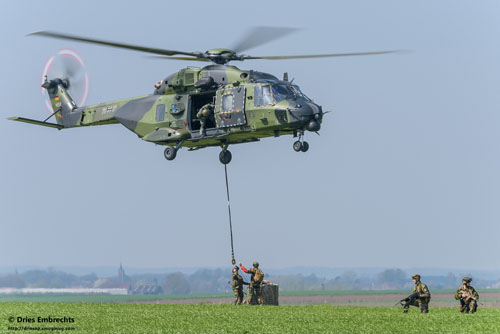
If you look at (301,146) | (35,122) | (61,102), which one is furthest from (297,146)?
(61,102)

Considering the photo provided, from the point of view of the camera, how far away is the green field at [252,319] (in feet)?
91.1

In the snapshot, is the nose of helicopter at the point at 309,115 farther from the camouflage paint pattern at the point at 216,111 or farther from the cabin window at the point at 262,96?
the cabin window at the point at 262,96

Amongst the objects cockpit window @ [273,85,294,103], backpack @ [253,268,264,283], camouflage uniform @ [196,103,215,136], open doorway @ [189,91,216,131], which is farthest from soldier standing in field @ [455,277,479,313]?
open doorway @ [189,91,216,131]

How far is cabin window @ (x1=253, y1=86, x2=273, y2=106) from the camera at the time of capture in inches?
1503

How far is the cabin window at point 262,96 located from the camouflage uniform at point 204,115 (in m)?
2.33

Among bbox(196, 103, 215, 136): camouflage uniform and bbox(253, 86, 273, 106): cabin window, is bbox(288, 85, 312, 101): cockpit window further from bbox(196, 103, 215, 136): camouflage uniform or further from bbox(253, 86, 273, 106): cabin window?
bbox(196, 103, 215, 136): camouflage uniform

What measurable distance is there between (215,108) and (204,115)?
593 mm

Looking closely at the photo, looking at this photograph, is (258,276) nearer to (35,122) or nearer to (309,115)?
(309,115)

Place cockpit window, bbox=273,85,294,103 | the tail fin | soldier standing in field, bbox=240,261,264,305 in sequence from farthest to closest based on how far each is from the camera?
the tail fin < cockpit window, bbox=273,85,294,103 < soldier standing in field, bbox=240,261,264,305

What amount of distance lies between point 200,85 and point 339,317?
13.5 metres

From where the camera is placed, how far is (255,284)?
116ft

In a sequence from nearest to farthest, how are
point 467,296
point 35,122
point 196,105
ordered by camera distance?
point 467,296, point 196,105, point 35,122

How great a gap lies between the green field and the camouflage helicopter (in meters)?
7.82

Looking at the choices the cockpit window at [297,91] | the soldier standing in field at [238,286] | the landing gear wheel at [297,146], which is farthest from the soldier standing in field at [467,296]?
the cockpit window at [297,91]
